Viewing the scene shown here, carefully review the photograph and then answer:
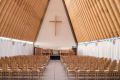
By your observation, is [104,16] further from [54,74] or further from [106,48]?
[54,74]

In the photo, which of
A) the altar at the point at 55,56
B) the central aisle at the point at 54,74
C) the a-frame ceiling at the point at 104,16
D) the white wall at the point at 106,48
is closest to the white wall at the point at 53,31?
the altar at the point at 55,56

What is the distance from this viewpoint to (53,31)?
4656 cm

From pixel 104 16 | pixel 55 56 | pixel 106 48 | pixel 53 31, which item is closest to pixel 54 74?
pixel 104 16

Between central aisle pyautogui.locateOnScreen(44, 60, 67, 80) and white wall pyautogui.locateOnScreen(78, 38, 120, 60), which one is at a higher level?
white wall pyautogui.locateOnScreen(78, 38, 120, 60)

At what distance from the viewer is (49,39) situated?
46562 millimetres

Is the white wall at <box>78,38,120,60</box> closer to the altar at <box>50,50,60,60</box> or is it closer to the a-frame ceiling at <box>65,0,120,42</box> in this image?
the a-frame ceiling at <box>65,0,120,42</box>

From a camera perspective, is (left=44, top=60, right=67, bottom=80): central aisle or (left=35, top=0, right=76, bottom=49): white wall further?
(left=35, top=0, right=76, bottom=49): white wall

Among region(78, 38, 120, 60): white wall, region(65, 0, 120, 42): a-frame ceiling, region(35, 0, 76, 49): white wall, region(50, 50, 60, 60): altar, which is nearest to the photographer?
region(65, 0, 120, 42): a-frame ceiling

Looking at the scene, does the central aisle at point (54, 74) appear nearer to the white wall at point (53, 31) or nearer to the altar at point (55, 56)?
the altar at point (55, 56)

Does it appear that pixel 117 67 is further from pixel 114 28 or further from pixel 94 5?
pixel 94 5

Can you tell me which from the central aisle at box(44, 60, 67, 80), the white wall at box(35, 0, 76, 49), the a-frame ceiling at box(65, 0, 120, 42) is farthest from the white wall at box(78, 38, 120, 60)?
the white wall at box(35, 0, 76, 49)

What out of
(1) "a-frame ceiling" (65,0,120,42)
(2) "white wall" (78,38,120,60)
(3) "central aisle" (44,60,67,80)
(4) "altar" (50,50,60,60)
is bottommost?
(3) "central aisle" (44,60,67,80)

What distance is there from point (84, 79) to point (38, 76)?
251cm

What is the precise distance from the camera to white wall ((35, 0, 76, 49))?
4622 centimetres
